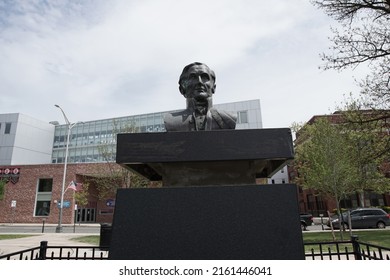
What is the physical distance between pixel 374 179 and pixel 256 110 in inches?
856

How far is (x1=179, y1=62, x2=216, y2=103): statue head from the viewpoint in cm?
359

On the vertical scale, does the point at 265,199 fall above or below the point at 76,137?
below

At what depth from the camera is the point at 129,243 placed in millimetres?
2477

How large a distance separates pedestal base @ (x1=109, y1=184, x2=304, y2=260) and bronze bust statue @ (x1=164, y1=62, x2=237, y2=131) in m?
1.17

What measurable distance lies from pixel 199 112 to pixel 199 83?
37 cm

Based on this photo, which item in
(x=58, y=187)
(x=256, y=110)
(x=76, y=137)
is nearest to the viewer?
(x=58, y=187)

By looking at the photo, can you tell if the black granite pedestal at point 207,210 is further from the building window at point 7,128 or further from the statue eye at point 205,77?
the building window at point 7,128

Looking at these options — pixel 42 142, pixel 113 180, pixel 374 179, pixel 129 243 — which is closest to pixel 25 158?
pixel 42 142

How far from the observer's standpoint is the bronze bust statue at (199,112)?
11.7ft

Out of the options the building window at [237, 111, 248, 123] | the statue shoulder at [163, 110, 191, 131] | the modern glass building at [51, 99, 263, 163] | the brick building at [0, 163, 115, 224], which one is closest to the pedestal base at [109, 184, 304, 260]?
the statue shoulder at [163, 110, 191, 131]

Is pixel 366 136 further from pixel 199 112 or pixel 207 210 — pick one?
pixel 207 210

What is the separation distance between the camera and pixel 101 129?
54.3 metres

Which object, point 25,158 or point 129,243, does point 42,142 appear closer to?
point 25,158
